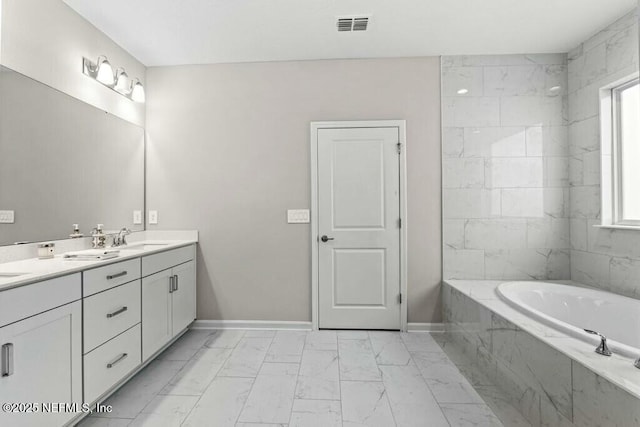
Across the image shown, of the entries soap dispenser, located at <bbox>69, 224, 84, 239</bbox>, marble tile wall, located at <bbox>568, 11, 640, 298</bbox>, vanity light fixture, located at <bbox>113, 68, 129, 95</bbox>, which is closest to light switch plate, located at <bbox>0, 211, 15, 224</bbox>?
soap dispenser, located at <bbox>69, 224, 84, 239</bbox>

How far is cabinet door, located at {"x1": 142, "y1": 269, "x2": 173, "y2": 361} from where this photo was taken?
6.89ft

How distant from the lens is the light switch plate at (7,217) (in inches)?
67.2

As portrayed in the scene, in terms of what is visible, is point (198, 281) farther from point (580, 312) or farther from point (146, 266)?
point (580, 312)

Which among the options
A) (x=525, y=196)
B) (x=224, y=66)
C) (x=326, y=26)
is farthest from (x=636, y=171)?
(x=224, y=66)

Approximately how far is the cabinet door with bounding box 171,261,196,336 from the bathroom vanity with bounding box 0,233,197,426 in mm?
188

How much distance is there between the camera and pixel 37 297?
4.30 ft

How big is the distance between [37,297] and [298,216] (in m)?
1.94

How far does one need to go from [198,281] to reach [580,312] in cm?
328

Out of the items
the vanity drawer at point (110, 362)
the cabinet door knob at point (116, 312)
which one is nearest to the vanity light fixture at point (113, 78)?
the cabinet door knob at point (116, 312)

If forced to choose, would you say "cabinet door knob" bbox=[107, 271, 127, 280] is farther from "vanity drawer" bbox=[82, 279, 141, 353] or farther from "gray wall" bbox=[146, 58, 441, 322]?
"gray wall" bbox=[146, 58, 441, 322]

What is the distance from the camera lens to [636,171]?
2395 mm

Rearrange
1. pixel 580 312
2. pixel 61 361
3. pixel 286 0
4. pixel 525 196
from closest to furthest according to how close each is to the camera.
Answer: pixel 61 361, pixel 286 0, pixel 580 312, pixel 525 196

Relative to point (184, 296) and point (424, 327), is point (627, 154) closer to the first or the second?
point (424, 327)

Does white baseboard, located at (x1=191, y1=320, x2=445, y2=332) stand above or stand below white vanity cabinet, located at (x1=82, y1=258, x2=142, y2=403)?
below
